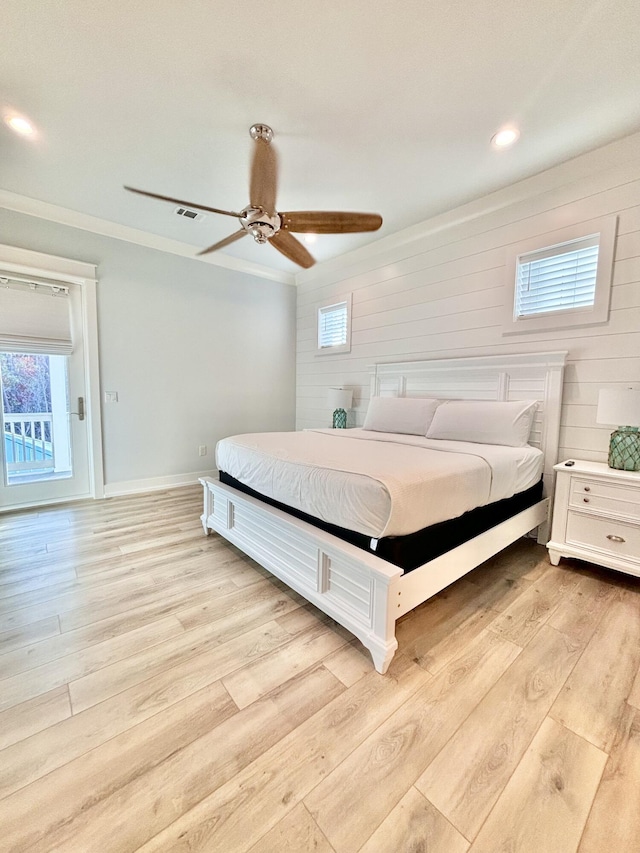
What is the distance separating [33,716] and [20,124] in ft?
10.9

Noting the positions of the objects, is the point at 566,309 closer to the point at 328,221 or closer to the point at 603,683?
the point at 328,221

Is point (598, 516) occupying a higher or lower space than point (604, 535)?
higher

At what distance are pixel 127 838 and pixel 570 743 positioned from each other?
1373 mm

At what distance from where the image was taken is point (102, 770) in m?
1.07

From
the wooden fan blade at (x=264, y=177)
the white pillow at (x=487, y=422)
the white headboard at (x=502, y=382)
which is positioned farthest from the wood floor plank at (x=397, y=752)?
the wooden fan blade at (x=264, y=177)

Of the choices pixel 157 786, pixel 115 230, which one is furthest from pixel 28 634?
pixel 115 230

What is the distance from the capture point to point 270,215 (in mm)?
2135

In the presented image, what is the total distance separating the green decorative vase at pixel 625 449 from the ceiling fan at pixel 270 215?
210 cm

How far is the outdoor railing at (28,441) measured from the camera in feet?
10.7

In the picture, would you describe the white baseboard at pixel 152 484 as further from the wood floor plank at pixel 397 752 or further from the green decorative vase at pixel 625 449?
the green decorative vase at pixel 625 449

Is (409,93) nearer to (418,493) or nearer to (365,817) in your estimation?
(418,493)

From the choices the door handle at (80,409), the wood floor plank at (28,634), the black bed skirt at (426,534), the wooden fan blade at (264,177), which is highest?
the wooden fan blade at (264,177)

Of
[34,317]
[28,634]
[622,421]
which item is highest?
[34,317]

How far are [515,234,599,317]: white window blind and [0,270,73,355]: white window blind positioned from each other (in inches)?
169
